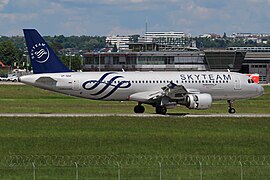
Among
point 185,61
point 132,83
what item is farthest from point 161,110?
point 185,61

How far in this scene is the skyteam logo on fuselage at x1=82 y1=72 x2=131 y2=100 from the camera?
2480 inches

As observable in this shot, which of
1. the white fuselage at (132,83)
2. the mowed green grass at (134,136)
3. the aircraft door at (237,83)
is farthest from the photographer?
the aircraft door at (237,83)

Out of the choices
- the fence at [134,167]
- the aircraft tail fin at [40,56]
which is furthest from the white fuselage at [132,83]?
the fence at [134,167]

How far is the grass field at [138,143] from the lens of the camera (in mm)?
30375

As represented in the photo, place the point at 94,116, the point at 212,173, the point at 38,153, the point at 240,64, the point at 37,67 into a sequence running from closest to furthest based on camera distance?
the point at 212,173 < the point at 38,153 < the point at 94,116 < the point at 37,67 < the point at 240,64

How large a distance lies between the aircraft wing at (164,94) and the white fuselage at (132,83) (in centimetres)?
43

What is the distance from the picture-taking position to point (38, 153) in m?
37.7

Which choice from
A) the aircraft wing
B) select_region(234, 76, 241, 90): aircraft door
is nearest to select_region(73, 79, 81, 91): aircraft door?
the aircraft wing

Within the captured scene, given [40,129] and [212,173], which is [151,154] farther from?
[40,129]

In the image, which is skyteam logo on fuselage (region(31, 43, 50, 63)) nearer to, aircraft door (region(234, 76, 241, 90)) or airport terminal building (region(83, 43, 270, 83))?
aircraft door (region(234, 76, 241, 90))

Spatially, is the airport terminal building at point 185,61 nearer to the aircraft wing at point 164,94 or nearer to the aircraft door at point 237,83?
the aircraft door at point 237,83

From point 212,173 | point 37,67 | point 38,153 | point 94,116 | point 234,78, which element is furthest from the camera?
point 234,78

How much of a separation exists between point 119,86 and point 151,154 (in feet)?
85.1

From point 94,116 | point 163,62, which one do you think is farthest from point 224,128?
point 163,62
